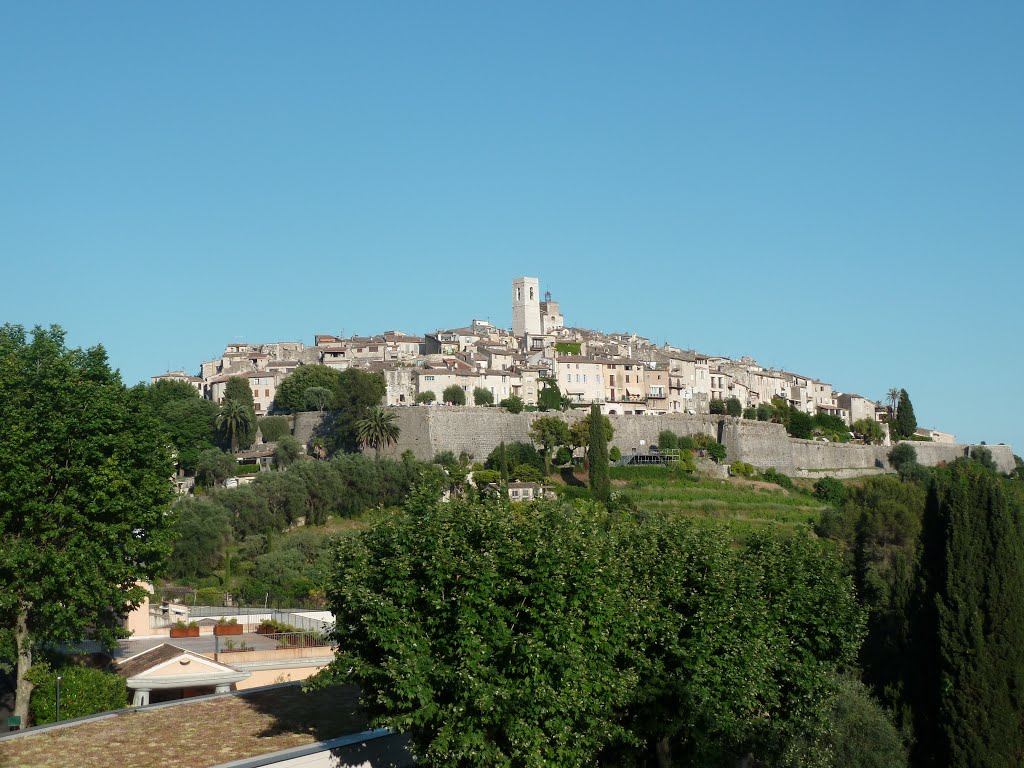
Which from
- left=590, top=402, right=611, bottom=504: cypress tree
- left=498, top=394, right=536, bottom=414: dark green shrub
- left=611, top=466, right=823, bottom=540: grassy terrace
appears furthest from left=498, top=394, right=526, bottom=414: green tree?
left=590, top=402, right=611, bottom=504: cypress tree

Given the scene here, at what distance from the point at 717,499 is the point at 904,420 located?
46.5m

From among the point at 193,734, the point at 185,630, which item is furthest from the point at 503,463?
the point at 193,734

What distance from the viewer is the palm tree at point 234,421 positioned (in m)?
85.5

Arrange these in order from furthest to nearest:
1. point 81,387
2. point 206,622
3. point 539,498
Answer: point 206,622, point 81,387, point 539,498

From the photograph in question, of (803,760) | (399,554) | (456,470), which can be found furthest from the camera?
(456,470)

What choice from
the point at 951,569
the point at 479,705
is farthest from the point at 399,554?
the point at 951,569

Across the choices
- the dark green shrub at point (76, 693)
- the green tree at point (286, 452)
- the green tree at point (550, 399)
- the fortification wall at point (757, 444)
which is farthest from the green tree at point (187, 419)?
the dark green shrub at point (76, 693)

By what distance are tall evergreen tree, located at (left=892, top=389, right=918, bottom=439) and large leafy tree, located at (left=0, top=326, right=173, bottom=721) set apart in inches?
3900

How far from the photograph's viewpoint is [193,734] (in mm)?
20812

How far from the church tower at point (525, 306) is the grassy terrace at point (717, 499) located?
58140 millimetres

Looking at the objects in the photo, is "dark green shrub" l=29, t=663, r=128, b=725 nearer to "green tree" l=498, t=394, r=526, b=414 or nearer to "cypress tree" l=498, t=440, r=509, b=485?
"cypress tree" l=498, t=440, r=509, b=485

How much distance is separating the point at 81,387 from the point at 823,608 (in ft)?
55.7

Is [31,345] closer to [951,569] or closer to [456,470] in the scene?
[951,569]

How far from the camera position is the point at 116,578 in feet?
90.6
